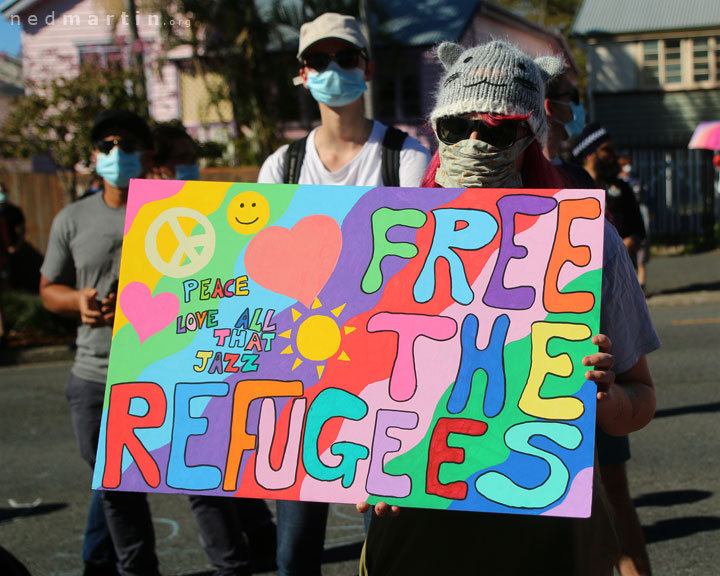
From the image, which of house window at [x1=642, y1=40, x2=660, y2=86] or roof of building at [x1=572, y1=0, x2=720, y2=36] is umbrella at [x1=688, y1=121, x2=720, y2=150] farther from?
roof of building at [x1=572, y1=0, x2=720, y2=36]

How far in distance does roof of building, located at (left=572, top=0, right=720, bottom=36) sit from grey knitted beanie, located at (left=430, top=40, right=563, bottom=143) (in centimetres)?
2505

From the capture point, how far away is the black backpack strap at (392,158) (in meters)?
3.09

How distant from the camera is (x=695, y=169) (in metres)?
19.3

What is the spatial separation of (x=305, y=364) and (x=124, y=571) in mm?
2022

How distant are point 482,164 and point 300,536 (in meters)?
1.44

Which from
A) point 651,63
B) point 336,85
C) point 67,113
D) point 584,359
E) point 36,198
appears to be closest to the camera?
point 584,359

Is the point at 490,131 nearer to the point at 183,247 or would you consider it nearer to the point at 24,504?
the point at 183,247

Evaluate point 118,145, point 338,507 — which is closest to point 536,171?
point 118,145

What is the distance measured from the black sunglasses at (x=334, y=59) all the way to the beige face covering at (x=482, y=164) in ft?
4.78

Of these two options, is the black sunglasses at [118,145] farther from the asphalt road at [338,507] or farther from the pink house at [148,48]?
the pink house at [148,48]

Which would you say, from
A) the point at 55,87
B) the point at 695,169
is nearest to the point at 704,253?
the point at 695,169

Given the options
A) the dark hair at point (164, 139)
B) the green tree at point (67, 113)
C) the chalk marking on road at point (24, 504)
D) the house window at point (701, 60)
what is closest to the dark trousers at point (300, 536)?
the dark hair at point (164, 139)

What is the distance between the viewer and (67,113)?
42.6ft

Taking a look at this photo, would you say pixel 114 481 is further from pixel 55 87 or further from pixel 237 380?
pixel 55 87
